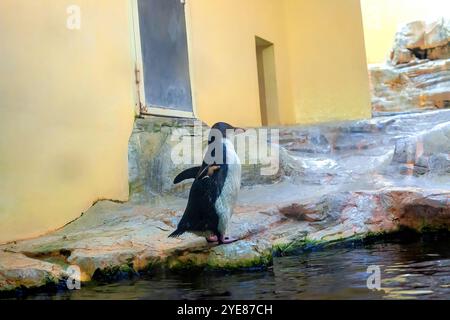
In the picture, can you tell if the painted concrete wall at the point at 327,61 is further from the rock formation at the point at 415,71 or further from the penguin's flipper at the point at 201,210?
the penguin's flipper at the point at 201,210

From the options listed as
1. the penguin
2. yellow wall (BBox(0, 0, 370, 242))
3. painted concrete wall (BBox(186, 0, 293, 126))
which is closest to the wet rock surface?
the penguin

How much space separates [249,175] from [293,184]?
1.51 ft

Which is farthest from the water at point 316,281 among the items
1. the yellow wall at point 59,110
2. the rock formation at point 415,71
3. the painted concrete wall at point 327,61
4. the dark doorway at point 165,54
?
the rock formation at point 415,71

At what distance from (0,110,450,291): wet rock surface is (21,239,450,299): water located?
0.22 meters

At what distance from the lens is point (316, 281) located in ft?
8.00

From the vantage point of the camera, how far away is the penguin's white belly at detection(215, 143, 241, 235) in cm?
333

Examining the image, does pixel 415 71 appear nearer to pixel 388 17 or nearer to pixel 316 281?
pixel 388 17

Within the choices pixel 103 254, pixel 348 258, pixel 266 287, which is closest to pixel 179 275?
pixel 103 254

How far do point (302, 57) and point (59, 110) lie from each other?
6034 mm

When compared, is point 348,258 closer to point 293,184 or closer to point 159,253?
point 159,253

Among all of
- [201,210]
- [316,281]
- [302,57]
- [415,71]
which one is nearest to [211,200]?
[201,210]

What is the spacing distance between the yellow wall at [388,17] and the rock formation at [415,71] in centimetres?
72

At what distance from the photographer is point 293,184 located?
520 cm

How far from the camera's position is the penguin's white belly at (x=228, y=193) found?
333cm
